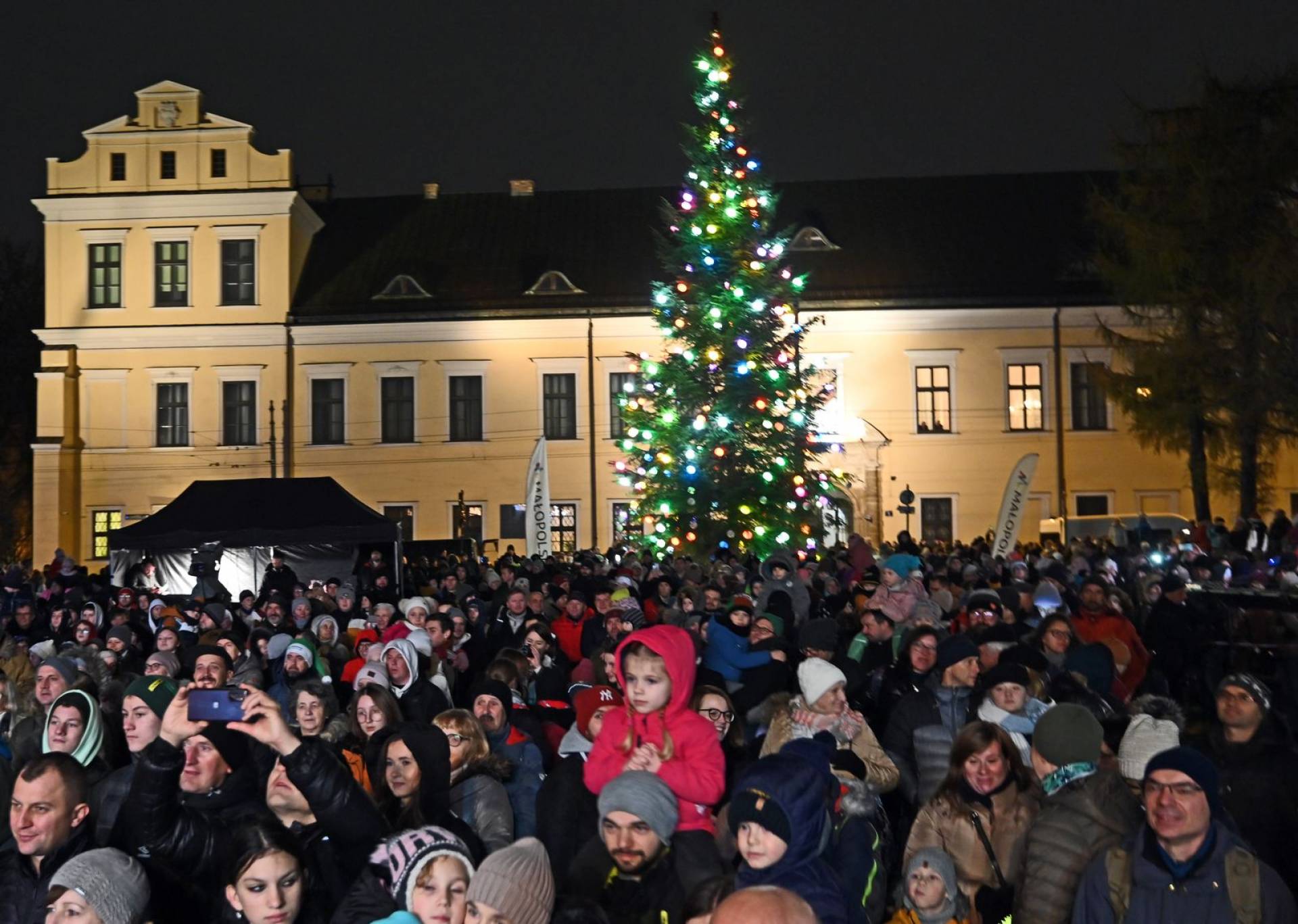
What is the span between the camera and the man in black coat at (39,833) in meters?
5.34

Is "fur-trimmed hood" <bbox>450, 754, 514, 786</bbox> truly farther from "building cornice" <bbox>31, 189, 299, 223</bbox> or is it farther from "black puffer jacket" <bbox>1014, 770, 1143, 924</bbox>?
"building cornice" <bbox>31, 189, 299, 223</bbox>

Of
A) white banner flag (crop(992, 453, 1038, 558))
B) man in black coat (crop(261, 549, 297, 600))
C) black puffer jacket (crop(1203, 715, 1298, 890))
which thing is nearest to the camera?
black puffer jacket (crop(1203, 715, 1298, 890))

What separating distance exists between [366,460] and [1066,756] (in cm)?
4251

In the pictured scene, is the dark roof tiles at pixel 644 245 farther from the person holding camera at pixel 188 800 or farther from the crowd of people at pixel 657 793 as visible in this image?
the person holding camera at pixel 188 800

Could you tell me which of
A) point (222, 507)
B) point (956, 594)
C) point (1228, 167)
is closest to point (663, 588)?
point (956, 594)

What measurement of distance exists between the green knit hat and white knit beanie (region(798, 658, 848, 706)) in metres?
2.62

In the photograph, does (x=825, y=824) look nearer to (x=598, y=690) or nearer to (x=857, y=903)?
(x=857, y=903)

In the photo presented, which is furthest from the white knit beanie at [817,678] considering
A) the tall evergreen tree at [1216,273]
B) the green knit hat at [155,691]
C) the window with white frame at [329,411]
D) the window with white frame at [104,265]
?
the window with white frame at [104,265]

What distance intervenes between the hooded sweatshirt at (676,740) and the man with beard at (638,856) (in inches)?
13.5

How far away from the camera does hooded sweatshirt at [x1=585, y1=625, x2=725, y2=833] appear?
229 inches

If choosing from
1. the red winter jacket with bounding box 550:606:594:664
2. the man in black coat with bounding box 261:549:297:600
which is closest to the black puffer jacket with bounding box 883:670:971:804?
the red winter jacket with bounding box 550:606:594:664

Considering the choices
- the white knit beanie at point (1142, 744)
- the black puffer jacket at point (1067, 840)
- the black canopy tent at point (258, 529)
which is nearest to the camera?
the black puffer jacket at point (1067, 840)

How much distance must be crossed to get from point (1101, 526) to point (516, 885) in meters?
35.9

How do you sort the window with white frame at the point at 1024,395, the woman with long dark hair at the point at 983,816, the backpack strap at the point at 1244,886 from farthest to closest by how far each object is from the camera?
the window with white frame at the point at 1024,395 → the woman with long dark hair at the point at 983,816 → the backpack strap at the point at 1244,886
